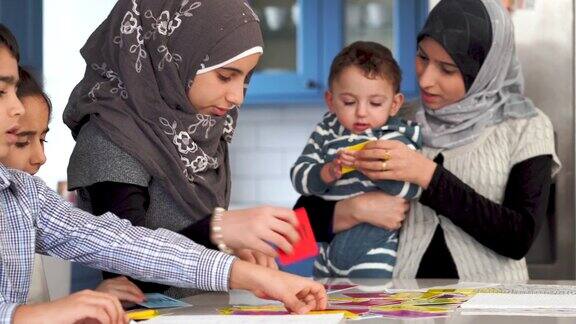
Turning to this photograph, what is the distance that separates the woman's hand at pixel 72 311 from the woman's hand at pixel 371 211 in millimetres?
1182

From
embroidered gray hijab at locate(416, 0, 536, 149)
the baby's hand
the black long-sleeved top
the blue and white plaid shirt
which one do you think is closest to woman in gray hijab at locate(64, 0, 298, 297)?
the blue and white plaid shirt

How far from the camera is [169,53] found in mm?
2117

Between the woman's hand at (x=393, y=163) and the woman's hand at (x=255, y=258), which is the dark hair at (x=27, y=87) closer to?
the woman's hand at (x=255, y=258)

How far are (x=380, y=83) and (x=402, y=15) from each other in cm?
243

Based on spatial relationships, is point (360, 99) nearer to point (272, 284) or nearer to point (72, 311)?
point (272, 284)

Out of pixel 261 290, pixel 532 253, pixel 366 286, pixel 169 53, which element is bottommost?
pixel 532 253

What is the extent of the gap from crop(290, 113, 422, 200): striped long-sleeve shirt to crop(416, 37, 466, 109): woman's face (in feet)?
0.32

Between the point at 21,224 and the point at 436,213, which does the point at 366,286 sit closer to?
the point at 436,213

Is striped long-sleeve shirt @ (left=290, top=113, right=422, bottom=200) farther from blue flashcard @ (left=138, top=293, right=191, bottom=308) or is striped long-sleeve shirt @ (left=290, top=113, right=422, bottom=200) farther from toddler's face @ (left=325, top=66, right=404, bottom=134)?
blue flashcard @ (left=138, top=293, right=191, bottom=308)

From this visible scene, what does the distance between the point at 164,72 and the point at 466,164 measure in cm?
91

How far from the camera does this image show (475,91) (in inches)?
106

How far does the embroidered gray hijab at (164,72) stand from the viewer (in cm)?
207

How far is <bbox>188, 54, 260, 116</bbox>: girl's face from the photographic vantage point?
6.90ft

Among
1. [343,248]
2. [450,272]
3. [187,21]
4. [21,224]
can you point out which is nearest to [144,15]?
[187,21]
